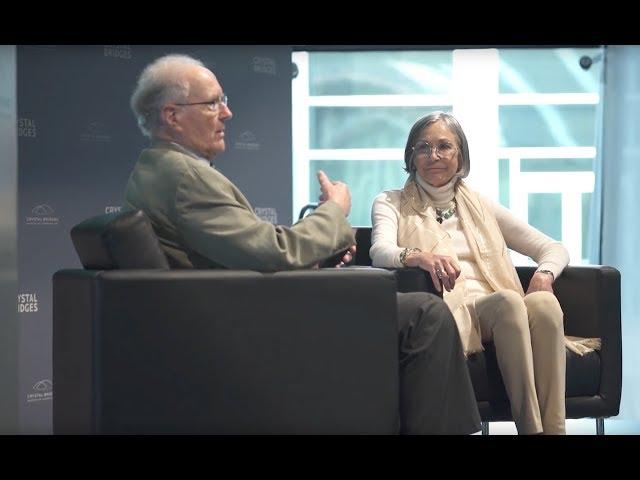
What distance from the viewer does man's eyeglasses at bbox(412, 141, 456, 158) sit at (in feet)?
12.0

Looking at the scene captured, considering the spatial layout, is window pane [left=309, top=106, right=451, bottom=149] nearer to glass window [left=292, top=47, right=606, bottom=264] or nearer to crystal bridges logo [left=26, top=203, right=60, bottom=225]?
glass window [left=292, top=47, right=606, bottom=264]

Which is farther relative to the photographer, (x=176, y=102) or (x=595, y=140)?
(x=595, y=140)

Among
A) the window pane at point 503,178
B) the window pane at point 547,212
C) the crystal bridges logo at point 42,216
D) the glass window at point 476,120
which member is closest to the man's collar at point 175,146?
the crystal bridges logo at point 42,216

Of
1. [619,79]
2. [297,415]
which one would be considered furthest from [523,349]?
[619,79]

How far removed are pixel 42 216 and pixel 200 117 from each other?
2217 mm

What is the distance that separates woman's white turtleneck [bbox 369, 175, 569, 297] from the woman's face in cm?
6

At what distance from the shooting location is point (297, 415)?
241 cm

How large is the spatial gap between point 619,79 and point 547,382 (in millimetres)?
3317

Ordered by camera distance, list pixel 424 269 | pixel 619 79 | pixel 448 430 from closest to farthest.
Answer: pixel 448 430 → pixel 424 269 → pixel 619 79

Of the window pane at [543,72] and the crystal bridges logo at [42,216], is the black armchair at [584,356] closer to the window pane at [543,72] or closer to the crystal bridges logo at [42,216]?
the crystal bridges logo at [42,216]

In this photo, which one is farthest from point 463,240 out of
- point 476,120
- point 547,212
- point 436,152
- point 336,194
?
point 547,212

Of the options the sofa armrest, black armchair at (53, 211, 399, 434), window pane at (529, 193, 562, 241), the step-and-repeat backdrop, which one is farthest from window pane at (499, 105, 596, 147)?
black armchair at (53, 211, 399, 434)
